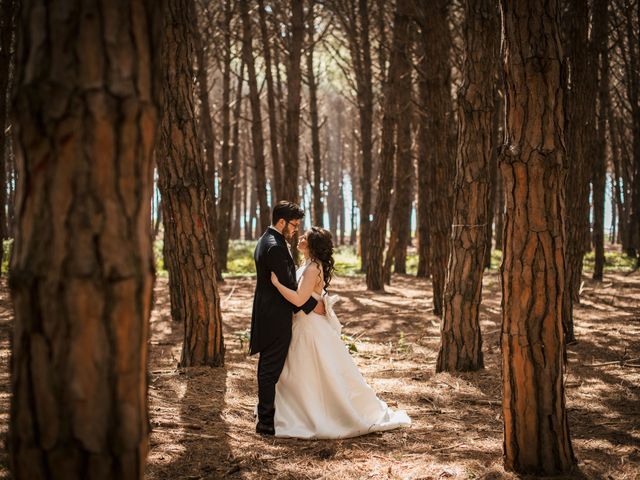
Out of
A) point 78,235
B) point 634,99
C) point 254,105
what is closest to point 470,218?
point 78,235

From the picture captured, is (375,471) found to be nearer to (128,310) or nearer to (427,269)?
(128,310)

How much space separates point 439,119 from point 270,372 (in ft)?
21.1

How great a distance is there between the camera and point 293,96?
13094 millimetres

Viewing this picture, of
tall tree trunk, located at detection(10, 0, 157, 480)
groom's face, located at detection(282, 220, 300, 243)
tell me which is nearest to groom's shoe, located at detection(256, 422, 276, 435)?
groom's face, located at detection(282, 220, 300, 243)

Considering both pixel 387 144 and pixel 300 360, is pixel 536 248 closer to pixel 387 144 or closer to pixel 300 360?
pixel 300 360

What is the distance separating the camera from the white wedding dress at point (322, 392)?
4988 millimetres

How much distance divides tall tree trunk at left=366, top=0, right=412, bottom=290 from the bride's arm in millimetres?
8871

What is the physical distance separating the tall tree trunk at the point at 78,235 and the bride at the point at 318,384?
3204mm

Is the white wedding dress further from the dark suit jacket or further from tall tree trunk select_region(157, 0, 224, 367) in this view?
tall tree trunk select_region(157, 0, 224, 367)

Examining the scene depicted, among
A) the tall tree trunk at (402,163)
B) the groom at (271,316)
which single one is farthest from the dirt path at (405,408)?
the tall tree trunk at (402,163)

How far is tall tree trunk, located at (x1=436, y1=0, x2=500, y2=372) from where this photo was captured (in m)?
6.70

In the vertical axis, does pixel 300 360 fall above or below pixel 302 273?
below

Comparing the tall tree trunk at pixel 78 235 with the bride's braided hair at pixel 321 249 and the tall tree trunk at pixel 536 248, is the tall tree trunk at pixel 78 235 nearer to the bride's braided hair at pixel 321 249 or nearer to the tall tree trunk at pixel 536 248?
the tall tree trunk at pixel 536 248

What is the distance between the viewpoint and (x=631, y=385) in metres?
5.89
